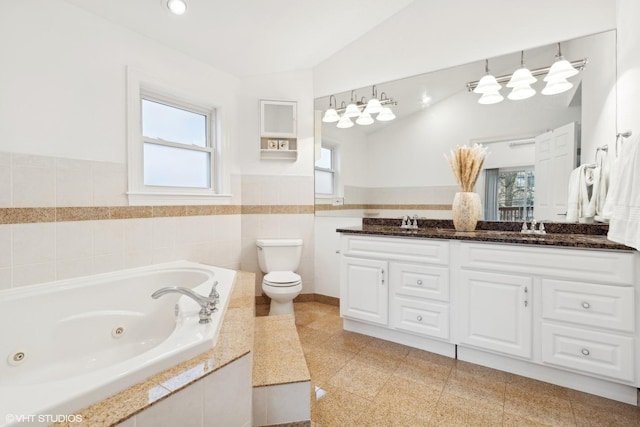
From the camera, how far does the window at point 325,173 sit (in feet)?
9.93

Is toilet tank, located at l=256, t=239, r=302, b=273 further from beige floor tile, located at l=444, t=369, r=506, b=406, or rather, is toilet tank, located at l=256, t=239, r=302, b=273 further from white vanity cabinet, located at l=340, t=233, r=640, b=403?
beige floor tile, located at l=444, t=369, r=506, b=406

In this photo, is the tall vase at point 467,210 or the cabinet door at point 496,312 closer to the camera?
the cabinet door at point 496,312

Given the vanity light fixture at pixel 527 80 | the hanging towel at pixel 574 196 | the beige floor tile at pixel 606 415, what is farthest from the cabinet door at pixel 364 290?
the vanity light fixture at pixel 527 80

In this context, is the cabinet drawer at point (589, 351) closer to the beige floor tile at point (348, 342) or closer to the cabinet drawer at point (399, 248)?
the cabinet drawer at point (399, 248)

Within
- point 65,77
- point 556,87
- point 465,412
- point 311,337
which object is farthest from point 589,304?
point 65,77

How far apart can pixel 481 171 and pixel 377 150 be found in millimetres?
896

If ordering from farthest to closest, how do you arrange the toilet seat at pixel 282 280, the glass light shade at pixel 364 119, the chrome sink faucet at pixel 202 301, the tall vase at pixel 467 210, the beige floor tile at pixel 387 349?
1. the glass light shade at pixel 364 119
2. the toilet seat at pixel 282 280
3. the tall vase at pixel 467 210
4. the beige floor tile at pixel 387 349
5. the chrome sink faucet at pixel 202 301

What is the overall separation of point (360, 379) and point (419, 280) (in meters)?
0.74

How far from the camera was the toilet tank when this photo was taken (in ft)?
9.25

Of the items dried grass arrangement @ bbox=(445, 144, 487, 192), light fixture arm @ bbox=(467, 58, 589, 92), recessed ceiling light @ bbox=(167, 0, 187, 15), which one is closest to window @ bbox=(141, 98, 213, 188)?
recessed ceiling light @ bbox=(167, 0, 187, 15)

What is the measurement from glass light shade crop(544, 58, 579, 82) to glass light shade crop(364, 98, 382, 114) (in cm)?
125

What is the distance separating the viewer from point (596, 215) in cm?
187

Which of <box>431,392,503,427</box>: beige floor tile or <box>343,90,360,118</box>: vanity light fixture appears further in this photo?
<box>343,90,360,118</box>: vanity light fixture

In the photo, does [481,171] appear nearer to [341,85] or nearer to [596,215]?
[596,215]
